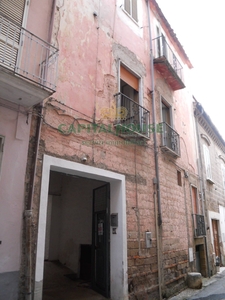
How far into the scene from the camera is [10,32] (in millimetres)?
4559

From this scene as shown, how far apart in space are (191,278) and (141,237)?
9.97 feet

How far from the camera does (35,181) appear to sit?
4.38 metres

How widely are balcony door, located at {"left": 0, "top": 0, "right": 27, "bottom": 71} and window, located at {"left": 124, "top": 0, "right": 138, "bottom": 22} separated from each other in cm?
448

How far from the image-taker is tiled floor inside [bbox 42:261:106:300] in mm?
5773

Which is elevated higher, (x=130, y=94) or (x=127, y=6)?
(x=127, y=6)

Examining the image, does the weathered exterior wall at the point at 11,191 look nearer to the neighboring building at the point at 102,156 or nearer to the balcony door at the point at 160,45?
the neighboring building at the point at 102,156

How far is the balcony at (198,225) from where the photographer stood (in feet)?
32.0

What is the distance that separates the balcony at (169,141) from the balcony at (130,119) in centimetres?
109

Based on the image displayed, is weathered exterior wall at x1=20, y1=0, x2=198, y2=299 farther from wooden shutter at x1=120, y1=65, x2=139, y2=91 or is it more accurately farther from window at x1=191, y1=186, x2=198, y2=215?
window at x1=191, y1=186, x2=198, y2=215

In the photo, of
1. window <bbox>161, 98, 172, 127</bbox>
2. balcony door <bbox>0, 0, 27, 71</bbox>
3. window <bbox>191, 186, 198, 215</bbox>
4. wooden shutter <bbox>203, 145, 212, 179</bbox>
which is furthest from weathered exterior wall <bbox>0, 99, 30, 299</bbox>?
wooden shutter <bbox>203, 145, 212, 179</bbox>

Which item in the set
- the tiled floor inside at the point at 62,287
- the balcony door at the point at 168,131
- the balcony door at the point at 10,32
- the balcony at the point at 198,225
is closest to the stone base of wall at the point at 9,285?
the tiled floor inside at the point at 62,287

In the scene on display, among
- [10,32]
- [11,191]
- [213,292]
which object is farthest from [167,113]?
[11,191]

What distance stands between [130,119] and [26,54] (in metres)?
3.41

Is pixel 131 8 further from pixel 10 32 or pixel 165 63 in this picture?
pixel 10 32
